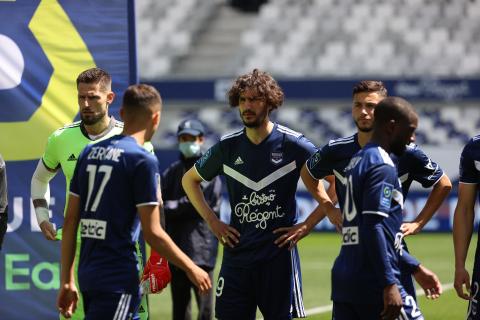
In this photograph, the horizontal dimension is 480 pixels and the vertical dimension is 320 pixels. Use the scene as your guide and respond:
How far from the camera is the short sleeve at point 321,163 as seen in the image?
766cm

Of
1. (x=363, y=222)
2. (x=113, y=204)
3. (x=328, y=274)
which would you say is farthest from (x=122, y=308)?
(x=328, y=274)

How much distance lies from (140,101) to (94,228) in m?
0.80

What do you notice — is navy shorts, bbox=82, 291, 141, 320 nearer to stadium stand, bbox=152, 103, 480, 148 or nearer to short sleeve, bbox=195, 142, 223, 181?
short sleeve, bbox=195, 142, 223, 181

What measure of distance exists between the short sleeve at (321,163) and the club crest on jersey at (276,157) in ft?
0.74

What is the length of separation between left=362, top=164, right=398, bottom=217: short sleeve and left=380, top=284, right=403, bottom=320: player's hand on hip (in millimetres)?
414

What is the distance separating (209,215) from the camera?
8164mm

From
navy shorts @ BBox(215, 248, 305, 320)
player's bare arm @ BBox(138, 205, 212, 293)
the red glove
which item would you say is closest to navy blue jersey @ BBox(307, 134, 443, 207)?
navy shorts @ BBox(215, 248, 305, 320)

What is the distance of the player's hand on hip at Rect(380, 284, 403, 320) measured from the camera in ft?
19.2

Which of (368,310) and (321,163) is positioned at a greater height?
(321,163)

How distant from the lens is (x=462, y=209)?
7.25 m

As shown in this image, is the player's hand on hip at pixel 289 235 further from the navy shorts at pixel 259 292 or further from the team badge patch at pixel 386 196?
the team badge patch at pixel 386 196

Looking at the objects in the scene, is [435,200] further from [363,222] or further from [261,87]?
[363,222]

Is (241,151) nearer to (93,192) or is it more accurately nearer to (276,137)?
(276,137)

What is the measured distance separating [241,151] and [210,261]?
2.87m
